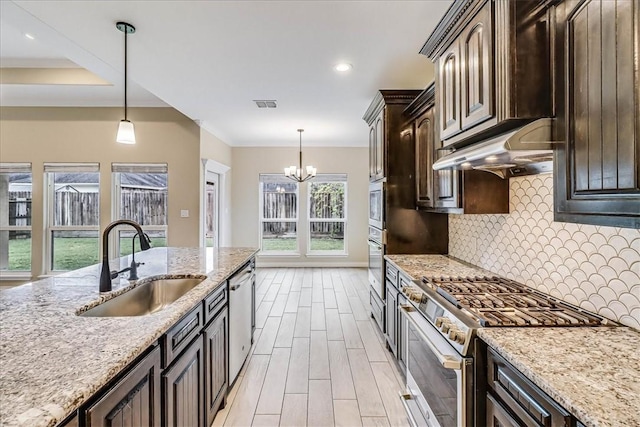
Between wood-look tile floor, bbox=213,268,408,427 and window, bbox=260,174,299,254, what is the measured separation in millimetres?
2503

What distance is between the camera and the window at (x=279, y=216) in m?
7.07

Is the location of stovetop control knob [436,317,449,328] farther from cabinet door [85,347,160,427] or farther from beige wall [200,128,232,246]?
beige wall [200,128,232,246]

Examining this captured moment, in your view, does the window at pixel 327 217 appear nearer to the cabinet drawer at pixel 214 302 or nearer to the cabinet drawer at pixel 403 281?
the cabinet drawer at pixel 403 281

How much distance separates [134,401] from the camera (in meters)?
1.08

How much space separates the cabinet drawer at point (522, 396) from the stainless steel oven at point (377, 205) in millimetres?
2083

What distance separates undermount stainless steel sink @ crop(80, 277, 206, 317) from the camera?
1.80 m

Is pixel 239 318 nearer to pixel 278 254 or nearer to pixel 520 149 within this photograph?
pixel 520 149

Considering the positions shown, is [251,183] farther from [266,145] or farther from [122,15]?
[122,15]

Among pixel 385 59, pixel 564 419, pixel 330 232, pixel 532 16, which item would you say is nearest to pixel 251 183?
pixel 330 232

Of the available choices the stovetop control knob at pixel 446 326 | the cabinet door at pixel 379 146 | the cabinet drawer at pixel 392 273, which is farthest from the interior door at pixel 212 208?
the stovetop control knob at pixel 446 326

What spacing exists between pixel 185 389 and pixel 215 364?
477 millimetres

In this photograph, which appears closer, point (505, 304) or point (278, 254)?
point (505, 304)

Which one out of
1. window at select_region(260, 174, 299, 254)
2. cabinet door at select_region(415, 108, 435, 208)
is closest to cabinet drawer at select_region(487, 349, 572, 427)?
cabinet door at select_region(415, 108, 435, 208)

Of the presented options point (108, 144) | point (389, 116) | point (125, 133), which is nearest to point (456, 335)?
point (389, 116)
